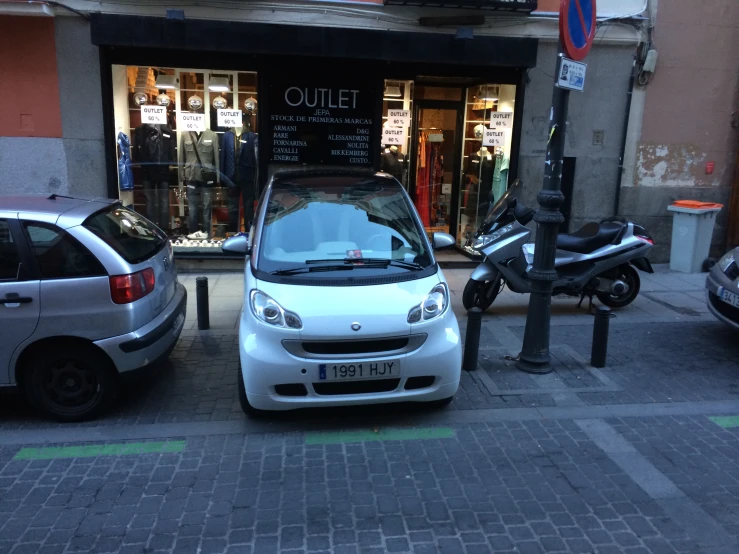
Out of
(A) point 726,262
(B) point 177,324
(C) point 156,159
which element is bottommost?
(B) point 177,324

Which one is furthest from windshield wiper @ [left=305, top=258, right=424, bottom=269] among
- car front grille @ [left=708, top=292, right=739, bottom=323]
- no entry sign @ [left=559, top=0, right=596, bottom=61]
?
car front grille @ [left=708, top=292, right=739, bottom=323]

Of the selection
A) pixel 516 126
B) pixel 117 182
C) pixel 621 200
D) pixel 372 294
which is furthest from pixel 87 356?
pixel 621 200

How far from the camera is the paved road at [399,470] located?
350cm

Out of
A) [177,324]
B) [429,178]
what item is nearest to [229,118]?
[429,178]

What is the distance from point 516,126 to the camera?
1016 cm

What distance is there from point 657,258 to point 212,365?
26.8ft

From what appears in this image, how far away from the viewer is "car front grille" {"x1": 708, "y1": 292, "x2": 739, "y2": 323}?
6387 millimetres

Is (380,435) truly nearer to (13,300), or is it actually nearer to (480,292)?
(13,300)

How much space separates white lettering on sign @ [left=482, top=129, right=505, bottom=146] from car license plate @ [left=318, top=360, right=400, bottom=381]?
7034mm

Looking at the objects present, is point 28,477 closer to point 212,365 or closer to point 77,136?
point 212,365

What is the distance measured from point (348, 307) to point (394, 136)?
6.64m

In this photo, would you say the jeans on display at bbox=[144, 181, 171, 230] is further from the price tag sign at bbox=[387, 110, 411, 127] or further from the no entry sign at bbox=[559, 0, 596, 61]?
the no entry sign at bbox=[559, 0, 596, 61]

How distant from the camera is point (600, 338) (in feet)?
19.6

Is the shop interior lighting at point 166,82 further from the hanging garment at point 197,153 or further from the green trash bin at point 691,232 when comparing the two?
the green trash bin at point 691,232
